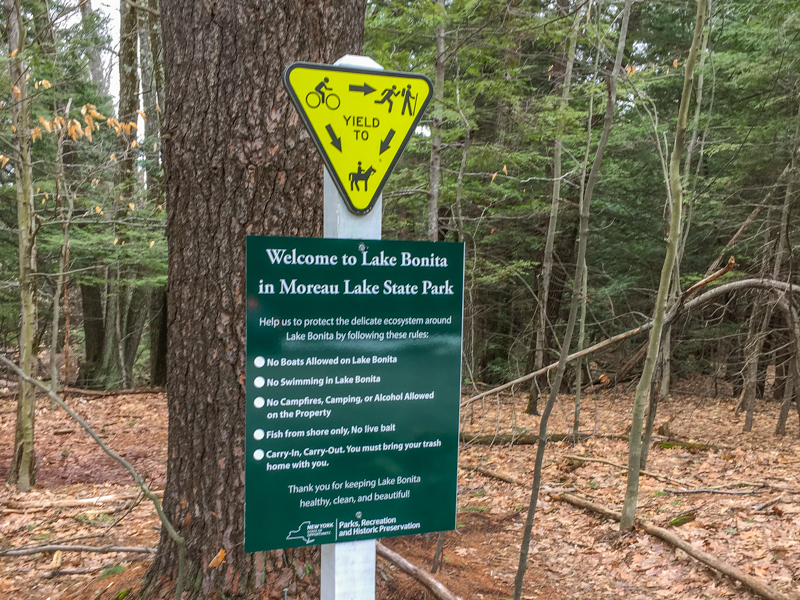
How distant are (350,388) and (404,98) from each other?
930 millimetres

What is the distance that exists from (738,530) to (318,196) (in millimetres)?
4587

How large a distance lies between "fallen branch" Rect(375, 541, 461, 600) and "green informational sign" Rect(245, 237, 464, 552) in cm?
140

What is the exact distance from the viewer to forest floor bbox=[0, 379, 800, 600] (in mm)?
4145

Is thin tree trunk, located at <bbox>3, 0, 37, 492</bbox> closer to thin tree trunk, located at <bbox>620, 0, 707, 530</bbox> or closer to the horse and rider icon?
the horse and rider icon

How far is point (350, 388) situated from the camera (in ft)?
6.07

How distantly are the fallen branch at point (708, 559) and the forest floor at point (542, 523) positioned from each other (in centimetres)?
7

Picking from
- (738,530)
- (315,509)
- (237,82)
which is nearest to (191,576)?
(315,509)

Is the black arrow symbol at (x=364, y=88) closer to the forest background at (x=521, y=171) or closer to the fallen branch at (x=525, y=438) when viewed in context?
the forest background at (x=521, y=171)

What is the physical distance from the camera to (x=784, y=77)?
9.72 metres

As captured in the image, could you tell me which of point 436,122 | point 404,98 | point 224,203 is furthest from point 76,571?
point 436,122

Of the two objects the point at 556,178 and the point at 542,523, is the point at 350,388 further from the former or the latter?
the point at 556,178

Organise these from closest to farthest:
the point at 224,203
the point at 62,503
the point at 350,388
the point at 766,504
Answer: the point at 350,388, the point at 224,203, the point at 766,504, the point at 62,503

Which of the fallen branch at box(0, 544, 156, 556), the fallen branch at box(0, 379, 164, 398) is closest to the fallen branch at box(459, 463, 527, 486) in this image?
the fallen branch at box(0, 544, 156, 556)

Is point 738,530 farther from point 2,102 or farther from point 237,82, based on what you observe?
point 2,102
